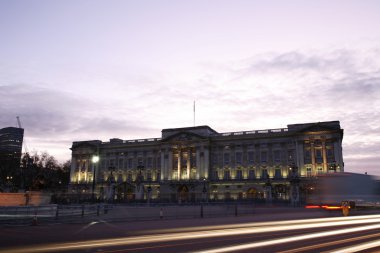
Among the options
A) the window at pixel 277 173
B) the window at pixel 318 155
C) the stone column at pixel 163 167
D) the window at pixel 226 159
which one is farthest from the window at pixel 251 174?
the stone column at pixel 163 167

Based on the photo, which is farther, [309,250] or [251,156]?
[251,156]

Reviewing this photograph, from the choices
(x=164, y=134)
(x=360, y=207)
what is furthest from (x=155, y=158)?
(x=360, y=207)

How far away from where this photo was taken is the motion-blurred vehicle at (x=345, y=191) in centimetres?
3578

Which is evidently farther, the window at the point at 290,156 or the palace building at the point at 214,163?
the window at the point at 290,156

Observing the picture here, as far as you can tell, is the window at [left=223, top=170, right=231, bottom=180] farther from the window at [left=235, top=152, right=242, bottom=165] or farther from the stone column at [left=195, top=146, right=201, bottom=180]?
the stone column at [left=195, top=146, right=201, bottom=180]

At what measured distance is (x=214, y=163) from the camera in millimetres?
102938

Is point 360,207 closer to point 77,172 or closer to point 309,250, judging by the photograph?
point 309,250

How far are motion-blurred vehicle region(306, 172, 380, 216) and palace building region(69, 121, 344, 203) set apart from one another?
46.6 meters

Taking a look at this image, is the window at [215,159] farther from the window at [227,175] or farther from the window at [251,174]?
the window at [251,174]

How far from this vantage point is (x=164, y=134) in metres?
112

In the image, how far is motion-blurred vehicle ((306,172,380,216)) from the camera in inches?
1409

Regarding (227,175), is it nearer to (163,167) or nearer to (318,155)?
(163,167)

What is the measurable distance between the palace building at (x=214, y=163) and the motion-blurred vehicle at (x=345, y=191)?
46574 millimetres

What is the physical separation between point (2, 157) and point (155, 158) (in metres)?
44.5
